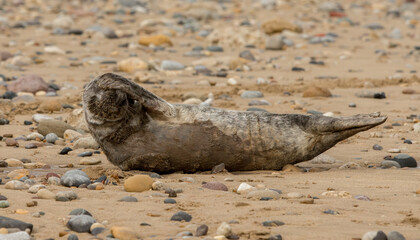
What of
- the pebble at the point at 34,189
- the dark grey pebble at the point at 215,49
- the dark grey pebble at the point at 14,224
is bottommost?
the pebble at the point at 34,189

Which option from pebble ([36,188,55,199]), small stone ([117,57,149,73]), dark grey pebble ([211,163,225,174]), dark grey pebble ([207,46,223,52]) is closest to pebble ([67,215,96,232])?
pebble ([36,188,55,199])

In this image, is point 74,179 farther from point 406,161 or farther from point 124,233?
point 406,161

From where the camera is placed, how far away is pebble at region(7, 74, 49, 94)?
30.3 feet

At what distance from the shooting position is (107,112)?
5379 millimetres

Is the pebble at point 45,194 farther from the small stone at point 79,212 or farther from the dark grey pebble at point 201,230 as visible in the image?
the dark grey pebble at point 201,230

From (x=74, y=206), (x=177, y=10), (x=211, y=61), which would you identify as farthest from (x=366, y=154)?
(x=177, y=10)

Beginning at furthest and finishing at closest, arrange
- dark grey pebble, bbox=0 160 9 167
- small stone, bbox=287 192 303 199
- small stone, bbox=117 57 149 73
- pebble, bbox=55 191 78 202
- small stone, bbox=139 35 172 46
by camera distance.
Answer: small stone, bbox=139 35 172 46
small stone, bbox=117 57 149 73
dark grey pebble, bbox=0 160 9 167
small stone, bbox=287 192 303 199
pebble, bbox=55 191 78 202

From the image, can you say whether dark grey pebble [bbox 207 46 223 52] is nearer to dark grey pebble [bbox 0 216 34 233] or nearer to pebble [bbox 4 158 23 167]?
pebble [bbox 4 158 23 167]

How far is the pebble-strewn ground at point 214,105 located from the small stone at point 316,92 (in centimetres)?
2

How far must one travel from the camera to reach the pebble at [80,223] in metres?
3.77

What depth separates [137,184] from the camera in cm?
472

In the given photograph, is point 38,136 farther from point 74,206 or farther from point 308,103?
point 308,103

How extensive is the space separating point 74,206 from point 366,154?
3035mm

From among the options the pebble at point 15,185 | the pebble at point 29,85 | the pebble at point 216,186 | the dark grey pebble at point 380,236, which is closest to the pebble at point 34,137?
the pebble at point 15,185
